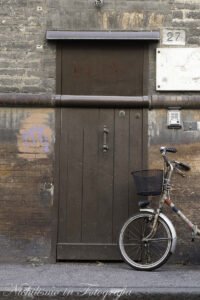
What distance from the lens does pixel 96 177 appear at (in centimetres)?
722

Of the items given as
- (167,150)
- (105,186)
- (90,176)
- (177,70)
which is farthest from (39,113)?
(177,70)

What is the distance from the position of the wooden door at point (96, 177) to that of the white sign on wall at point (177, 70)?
0.53 m

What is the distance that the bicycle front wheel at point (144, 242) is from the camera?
6.59 m

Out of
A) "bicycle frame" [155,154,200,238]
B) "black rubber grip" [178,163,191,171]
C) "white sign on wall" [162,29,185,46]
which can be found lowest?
"bicycle frame" [155,154,200,238]

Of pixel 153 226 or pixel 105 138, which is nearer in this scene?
pixel 153 226

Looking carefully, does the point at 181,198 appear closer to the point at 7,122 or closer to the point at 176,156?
the point at 176,156

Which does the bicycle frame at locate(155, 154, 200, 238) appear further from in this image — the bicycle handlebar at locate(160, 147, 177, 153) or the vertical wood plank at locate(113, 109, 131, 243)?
the vertical wood plank at locate(113, 109, 131, 243)

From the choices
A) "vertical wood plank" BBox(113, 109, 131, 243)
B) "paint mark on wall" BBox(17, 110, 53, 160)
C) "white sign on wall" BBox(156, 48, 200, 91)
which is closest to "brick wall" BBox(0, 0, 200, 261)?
"paint mark on wall" BBox(17, 110, 53, 160)

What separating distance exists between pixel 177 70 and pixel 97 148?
4.80ft

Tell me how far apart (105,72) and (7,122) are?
1447 mm

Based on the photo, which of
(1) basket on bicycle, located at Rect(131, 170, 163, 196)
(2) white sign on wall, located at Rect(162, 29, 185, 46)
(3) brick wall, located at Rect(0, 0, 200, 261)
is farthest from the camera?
(2) white sign on wall, located at Rect(162, 29, 185, 46)

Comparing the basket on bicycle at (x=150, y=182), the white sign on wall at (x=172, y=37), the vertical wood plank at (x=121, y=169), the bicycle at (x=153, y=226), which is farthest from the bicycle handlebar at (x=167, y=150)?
the white sign on wall at (x=172, y=37)

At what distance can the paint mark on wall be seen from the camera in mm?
7230

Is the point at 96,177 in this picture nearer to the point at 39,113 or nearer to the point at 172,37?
the point at 39,113
